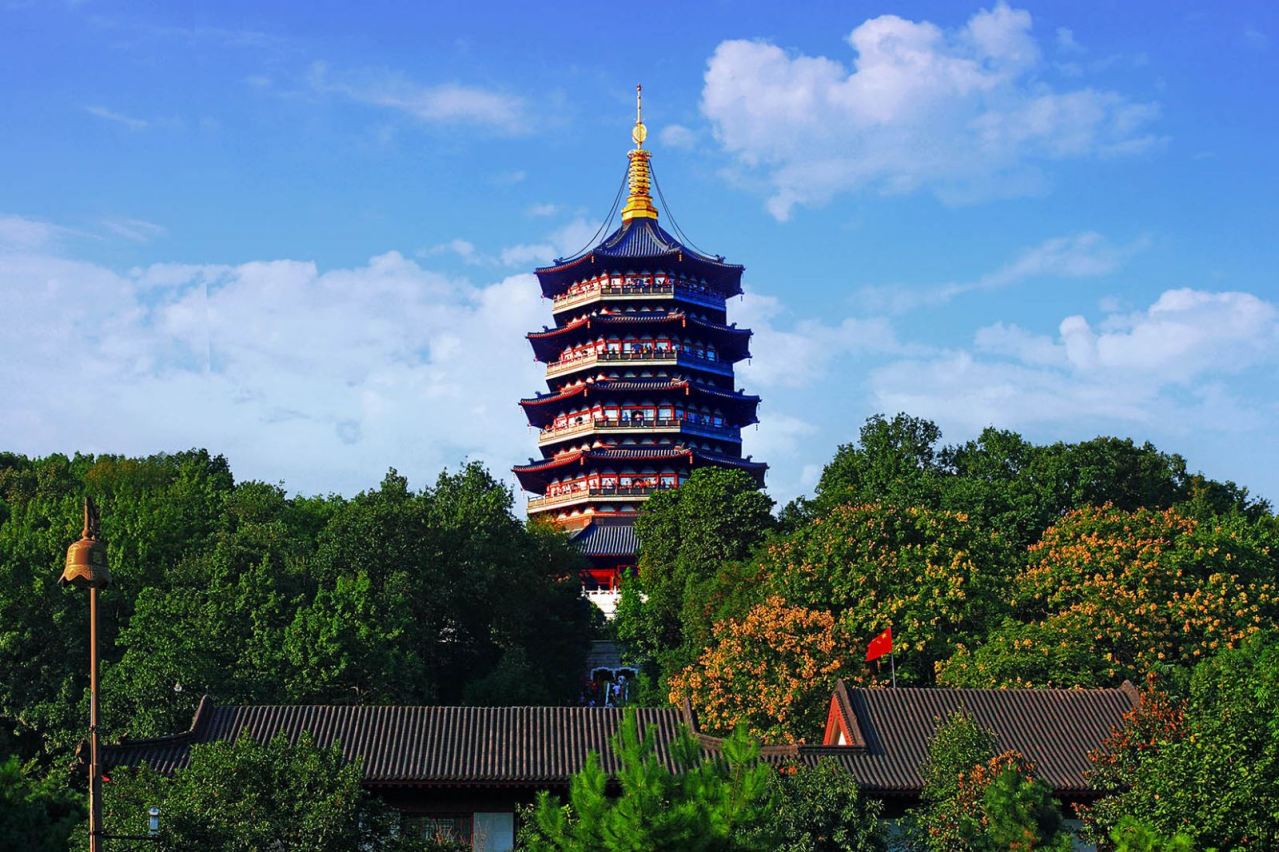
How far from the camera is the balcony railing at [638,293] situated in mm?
61406

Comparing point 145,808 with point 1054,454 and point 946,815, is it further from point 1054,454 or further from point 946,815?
point 1054,454

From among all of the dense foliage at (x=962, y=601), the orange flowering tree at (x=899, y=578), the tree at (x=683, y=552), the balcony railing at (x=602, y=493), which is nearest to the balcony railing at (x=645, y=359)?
the balcony railing at (x=602, y=493)

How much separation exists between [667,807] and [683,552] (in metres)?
29.7

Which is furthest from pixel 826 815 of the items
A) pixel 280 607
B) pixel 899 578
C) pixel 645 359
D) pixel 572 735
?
pixel 645 359

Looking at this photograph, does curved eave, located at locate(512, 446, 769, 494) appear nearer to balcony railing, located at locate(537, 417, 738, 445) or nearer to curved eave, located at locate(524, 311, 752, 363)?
balcony railing, located at locate(537, 417, 738, 445)

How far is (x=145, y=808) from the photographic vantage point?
21.2m

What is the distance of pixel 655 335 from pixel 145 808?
41789 mm

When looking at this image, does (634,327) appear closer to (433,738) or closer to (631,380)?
(631,380)

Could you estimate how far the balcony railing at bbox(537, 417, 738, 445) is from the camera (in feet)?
195

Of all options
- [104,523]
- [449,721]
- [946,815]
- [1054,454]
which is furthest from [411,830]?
[1054,454]

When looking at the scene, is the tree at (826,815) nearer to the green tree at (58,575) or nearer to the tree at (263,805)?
the tree at (263,805)

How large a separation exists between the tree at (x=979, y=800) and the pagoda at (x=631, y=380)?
31.4 meters

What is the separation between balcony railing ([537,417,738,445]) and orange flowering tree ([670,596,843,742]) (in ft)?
74.7

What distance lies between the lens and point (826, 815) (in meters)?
23.8
